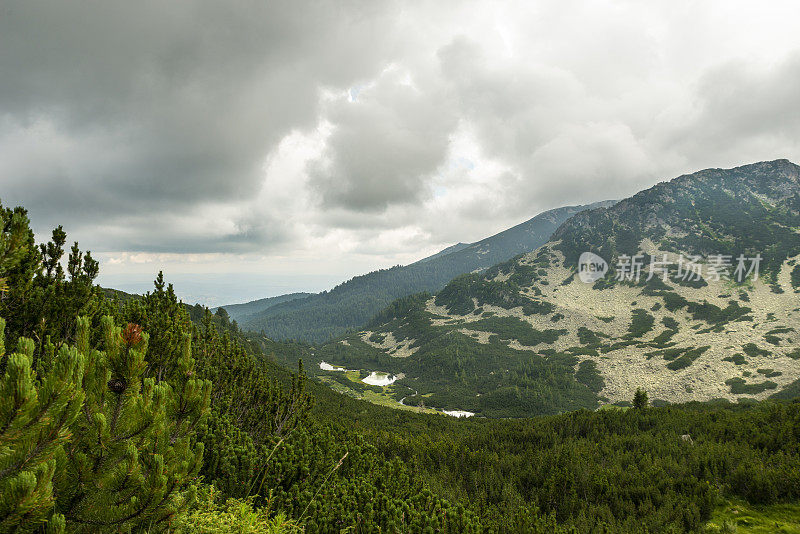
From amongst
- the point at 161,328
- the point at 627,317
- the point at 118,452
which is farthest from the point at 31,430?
the point at 627,317

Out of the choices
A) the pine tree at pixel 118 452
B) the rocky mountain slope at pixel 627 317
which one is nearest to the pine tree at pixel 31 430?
the pine tree at pixel 118 452

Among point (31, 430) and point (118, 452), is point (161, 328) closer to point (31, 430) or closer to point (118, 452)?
point (118, 452)

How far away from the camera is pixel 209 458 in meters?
6.20

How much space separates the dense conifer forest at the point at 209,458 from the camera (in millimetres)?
2664

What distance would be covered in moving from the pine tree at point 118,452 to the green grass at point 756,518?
12.4 m

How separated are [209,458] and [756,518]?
13.9 m

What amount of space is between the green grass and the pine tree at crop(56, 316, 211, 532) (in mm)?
12361

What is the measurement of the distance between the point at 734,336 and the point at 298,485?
105613mm

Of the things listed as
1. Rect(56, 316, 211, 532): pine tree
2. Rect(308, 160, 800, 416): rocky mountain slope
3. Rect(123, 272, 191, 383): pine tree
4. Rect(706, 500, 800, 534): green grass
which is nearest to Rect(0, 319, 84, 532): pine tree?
Rect(56, 316, 211, 532): pine tree

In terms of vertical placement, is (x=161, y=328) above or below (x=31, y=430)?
above

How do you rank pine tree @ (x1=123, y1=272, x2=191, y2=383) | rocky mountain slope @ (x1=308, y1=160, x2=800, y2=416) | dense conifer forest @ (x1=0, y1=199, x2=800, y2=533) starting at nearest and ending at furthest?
dense conifer forest @ (x1=0, y1=199, x2=800, y2=533), pine tree @ (x1=123, y1=272, x2=191, y2=383), rocky mountain slope @ (x1=308, y1=160, x2=800, y2=416)

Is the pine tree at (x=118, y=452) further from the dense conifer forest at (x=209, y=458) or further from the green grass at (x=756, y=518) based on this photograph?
the green grass at (x=756, y=518)

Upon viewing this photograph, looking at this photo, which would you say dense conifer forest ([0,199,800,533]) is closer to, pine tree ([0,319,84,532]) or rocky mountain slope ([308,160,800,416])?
pine tree ([0,319,84,532])

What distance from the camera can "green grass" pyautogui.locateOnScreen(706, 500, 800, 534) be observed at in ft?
27.6
